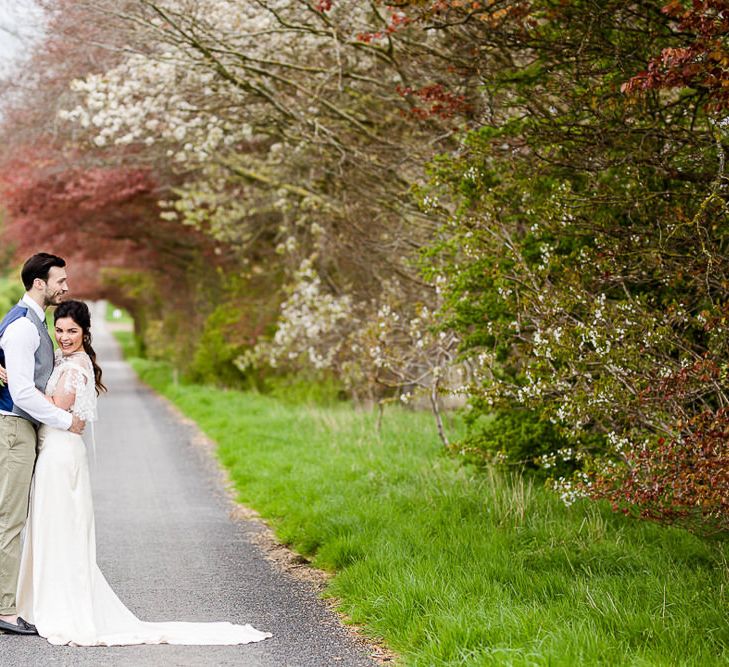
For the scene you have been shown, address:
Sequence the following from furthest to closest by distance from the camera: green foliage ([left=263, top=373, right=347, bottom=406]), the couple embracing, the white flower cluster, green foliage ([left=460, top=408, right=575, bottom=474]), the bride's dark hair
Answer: green foliage ([left=263, top=373, right=347, bottom=406]), the white flower cluster, green foliage ([left=460, top=408, right=575, bottom=474]), the bride's dark hair, the couple embracing

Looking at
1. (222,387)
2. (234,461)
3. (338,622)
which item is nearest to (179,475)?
(234,461)

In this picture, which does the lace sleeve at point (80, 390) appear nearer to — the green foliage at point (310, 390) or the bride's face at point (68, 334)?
the bride's face at point (68, 334)

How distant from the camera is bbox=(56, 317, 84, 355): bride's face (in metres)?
6.30

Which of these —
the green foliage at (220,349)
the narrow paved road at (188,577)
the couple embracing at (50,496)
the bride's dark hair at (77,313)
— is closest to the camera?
the narrow paved road at (188,577)

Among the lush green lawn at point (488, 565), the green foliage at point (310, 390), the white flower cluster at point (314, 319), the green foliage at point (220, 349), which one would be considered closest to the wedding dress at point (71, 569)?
the lush green lawn at point (488, 565)

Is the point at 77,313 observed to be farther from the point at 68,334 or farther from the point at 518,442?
the point at 518,442

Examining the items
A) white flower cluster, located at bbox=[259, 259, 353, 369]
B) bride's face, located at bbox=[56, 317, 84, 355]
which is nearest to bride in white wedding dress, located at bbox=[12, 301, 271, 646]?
bride's face, located at bbox=[56, 317, 84, 355]

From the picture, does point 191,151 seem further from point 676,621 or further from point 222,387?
point 676,621

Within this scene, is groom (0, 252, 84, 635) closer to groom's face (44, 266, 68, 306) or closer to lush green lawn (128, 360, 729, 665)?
groom's face (44, 266, 68, 306)

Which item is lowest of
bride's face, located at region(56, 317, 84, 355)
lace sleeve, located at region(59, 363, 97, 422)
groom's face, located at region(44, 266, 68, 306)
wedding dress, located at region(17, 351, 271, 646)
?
wedding dress, located at region(17, 351, 271, 646)

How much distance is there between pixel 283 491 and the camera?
404 inches

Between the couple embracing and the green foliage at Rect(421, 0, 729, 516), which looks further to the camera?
the green foliage at Rect(421, 0, 729, 516)

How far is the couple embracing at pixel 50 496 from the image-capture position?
19.3 feet

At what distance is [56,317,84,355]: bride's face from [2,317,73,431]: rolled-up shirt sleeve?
234 millimetres
